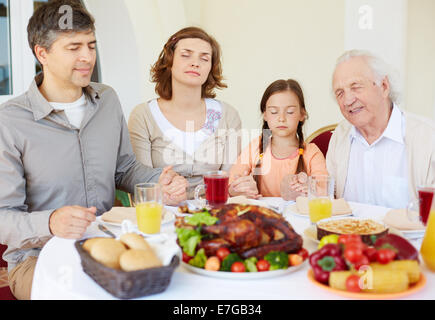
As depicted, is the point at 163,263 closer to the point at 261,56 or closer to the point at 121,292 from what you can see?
the point at 121,292

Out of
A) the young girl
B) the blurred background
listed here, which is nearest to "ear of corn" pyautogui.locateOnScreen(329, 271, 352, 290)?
the young girl

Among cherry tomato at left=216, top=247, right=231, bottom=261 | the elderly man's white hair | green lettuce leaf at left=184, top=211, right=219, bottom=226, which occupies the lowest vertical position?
cherry tomato at left=216, top=247, right=231, bottom=261

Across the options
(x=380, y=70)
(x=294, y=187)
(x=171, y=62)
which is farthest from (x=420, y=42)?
(x=294, y=187)

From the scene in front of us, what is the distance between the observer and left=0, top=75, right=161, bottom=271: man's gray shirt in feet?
5.52

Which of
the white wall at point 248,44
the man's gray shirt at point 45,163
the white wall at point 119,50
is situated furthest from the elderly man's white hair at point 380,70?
the white wall at point 119,50

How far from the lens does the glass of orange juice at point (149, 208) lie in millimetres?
1467

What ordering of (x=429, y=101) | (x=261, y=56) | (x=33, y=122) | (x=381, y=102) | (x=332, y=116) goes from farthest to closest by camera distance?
(x=261, y=56)
(x=332, y=116)
(x=429, y=101)
(x=381, y=102)
(x=33, y=122)

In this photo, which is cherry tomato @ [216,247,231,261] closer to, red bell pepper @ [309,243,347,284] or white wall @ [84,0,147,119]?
red bell pepper @ [309,243,347,284]

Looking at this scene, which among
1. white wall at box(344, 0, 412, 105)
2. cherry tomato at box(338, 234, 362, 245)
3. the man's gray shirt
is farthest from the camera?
white wall at box(344, 0, 412, 105)

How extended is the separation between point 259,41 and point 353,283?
136 inches

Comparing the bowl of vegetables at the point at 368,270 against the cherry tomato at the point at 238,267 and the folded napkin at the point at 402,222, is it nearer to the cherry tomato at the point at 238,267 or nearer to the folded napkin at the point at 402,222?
the cherry tomato at the point at 238,267
